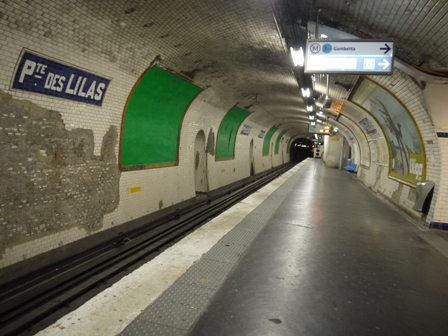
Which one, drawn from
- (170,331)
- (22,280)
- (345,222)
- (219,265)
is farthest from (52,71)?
(345,222)

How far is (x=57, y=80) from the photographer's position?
4.57m

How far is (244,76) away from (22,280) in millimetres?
7268

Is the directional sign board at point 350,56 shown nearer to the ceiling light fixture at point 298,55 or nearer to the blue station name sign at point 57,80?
the ceiling light fixture at point 298,55

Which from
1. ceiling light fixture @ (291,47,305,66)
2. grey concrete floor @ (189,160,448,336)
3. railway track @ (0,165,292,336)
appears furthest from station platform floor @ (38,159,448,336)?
ceiling light fixture @ (291,47,305,66)

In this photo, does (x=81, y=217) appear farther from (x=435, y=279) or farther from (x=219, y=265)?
(x=435, y=279)

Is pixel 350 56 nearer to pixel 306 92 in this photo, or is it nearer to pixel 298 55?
pixel 298 55

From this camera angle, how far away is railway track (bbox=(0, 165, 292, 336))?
3502 millimetres

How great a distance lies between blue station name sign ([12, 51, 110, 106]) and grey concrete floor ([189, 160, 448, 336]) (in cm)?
368

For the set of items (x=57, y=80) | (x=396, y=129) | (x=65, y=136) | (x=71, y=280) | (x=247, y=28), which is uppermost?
(x=247, y=28)

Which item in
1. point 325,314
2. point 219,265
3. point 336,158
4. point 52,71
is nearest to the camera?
point 325,314

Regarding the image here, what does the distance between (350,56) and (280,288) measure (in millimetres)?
3667

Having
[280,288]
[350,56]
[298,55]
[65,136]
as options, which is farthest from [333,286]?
[298,55]

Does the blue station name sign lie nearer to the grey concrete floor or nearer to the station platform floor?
the station platform floor

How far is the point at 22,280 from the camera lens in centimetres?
412
